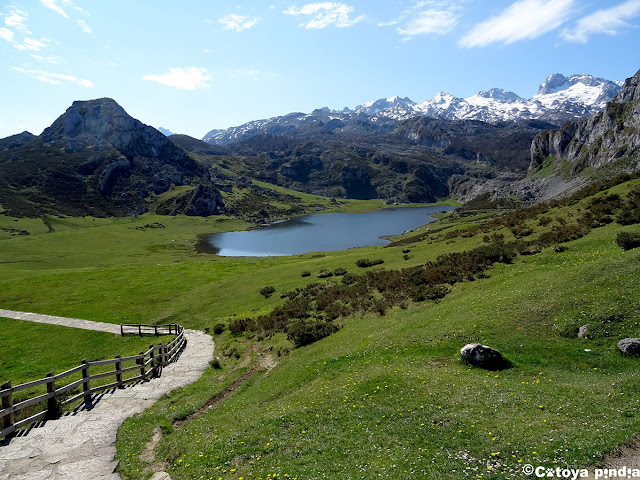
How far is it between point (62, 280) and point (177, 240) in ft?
416

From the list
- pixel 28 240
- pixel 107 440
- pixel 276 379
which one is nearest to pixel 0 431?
pixel 107 440

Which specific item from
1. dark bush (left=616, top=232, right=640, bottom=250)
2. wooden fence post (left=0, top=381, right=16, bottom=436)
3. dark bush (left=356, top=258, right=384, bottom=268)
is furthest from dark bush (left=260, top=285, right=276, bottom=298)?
dark bush (left=616, top=232, right=640, bottom=250)

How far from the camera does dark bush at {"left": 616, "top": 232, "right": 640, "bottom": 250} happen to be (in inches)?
1049

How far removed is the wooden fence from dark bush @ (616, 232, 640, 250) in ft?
120

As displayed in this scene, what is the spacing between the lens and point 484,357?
1948 cm

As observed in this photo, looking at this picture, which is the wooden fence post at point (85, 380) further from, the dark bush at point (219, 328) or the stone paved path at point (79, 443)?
the dark bush at point (219, 328)

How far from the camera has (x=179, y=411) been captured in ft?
66.1

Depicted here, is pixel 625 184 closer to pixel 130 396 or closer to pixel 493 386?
pixel 493 386

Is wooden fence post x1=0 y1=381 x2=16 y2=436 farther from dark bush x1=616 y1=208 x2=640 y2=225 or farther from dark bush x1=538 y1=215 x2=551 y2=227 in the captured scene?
dark bush x1=538 y1=215 x2=551 y2=227

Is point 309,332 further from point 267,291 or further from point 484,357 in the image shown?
point 267,291

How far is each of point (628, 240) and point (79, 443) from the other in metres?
36.7

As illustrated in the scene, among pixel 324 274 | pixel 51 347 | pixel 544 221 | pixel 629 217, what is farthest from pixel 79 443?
pixel 544 221

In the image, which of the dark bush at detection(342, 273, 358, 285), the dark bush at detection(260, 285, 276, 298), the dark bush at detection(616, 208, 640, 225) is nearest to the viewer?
the dark bush at detection(616, 208, 640, 225)

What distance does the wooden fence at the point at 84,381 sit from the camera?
1575 cm
